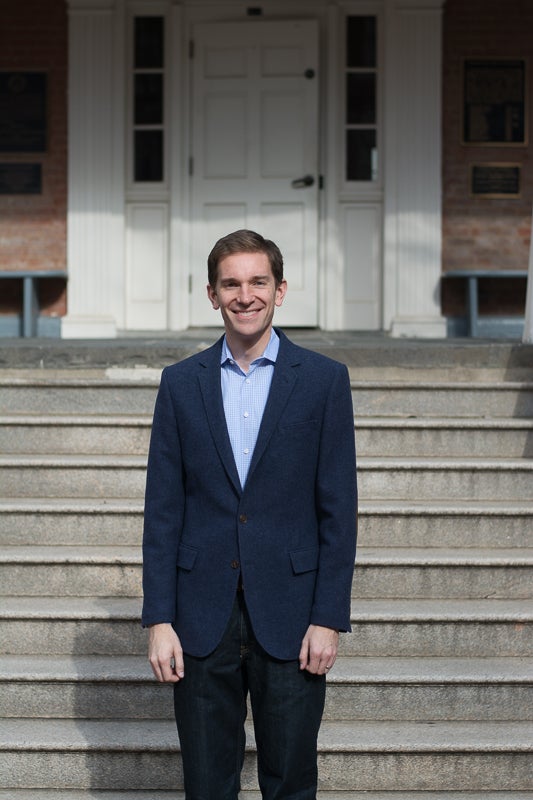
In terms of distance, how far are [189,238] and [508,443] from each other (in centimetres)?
416

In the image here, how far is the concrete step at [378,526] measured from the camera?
4.95 meters

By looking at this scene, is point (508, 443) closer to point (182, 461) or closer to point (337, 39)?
point (182, 461)

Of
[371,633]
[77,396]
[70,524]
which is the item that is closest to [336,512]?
[371,633]

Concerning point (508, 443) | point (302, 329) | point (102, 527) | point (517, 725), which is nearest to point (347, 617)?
point (517, 725)

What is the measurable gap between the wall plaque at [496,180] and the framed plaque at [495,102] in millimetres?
180

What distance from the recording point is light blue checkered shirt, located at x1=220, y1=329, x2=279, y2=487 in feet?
9.42

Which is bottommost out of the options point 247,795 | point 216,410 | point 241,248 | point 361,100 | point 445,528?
point 247,795

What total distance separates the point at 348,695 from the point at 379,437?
5.57 ft

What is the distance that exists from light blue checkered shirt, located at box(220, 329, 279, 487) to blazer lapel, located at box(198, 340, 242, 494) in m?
0.02

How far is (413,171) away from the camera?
8.91m

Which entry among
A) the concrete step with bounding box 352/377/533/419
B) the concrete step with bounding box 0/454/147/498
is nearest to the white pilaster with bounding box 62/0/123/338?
the concrete step with bounding box 352/377/533/419

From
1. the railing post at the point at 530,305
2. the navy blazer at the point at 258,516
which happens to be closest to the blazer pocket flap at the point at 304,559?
the navy blazer at the point at 258,516

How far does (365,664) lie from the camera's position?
4277 mm

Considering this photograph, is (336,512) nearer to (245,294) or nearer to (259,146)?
(245,294)
